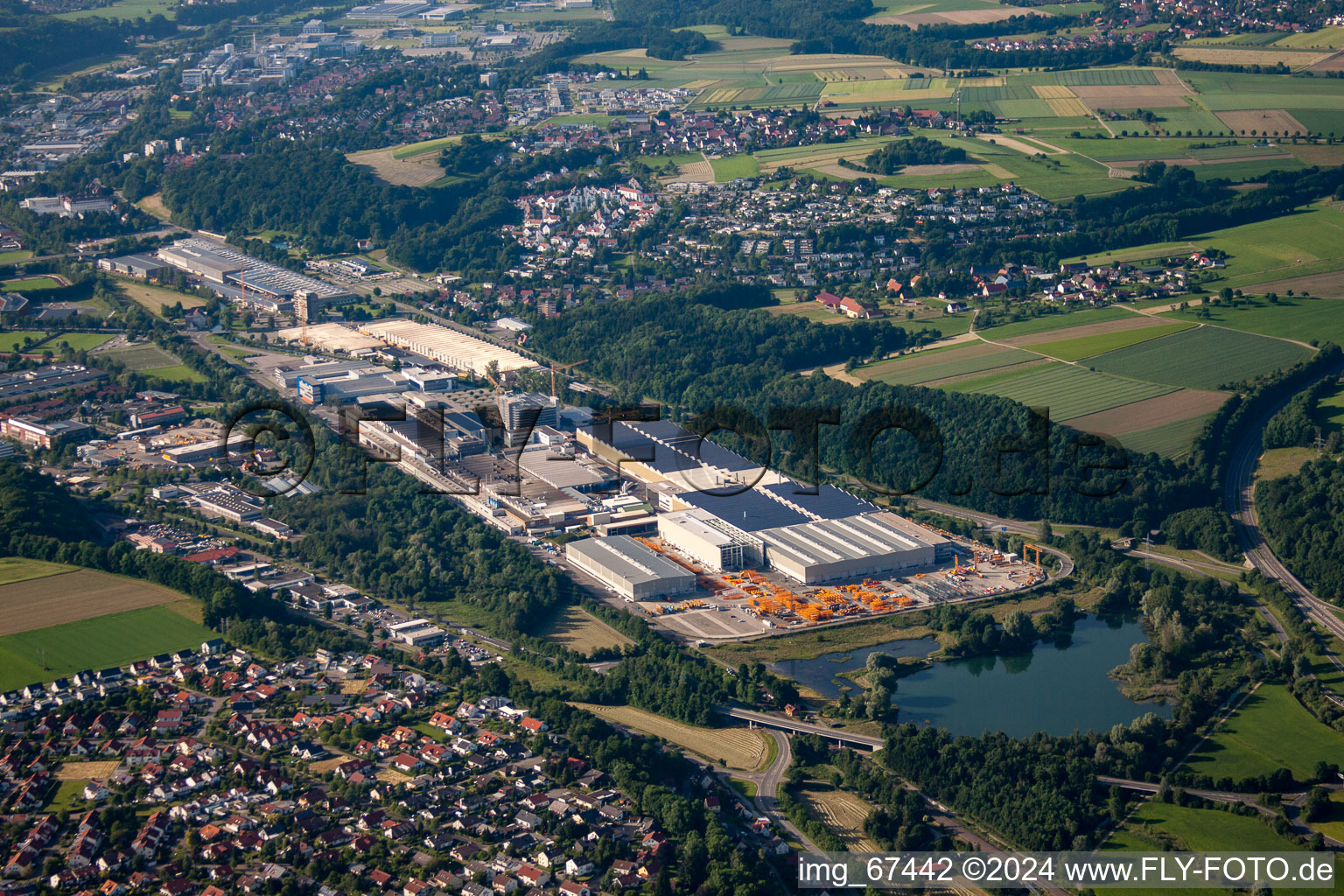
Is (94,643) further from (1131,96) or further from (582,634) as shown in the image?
(1131,96)

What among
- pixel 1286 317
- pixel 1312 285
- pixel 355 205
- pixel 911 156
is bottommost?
pixel 1286 317

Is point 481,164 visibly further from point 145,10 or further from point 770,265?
point 145,10

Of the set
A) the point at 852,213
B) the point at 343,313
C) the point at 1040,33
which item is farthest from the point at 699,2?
the point at 343,313

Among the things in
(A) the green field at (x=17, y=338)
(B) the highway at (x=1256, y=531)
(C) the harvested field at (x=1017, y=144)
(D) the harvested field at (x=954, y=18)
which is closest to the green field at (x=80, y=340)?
(A) the green field at (x=17, y=338)

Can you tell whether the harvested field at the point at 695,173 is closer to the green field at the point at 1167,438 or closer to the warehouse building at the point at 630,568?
the green field at the point at 1167,438

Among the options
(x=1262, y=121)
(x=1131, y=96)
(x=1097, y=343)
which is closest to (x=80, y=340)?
(x=1097, y=343)
